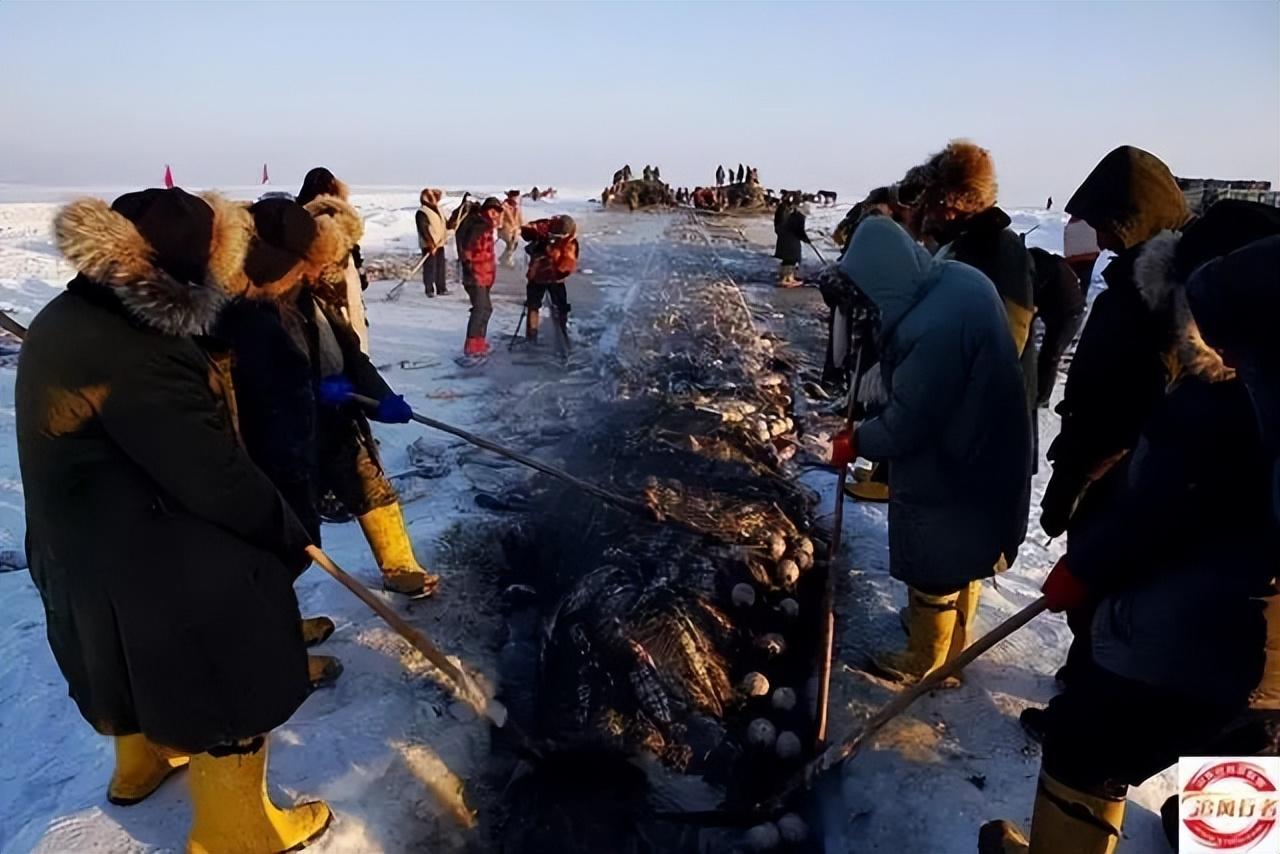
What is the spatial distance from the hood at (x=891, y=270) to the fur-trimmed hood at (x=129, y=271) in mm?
2331

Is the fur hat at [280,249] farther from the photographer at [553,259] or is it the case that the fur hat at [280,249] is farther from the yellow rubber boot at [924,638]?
the photographer at [553,259]

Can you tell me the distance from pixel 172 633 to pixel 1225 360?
9.13ft

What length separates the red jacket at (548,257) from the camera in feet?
33.2

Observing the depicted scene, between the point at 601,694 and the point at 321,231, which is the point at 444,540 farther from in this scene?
the point at 321,231

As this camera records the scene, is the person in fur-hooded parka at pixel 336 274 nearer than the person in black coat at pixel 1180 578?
No

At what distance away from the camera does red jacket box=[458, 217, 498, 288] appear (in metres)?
10.4

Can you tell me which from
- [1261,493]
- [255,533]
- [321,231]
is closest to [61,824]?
[255,533]

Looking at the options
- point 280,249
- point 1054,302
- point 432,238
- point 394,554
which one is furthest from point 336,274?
point 432,238

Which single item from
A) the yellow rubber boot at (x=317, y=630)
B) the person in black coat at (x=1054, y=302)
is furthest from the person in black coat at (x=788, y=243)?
the yellow rubber boot at (x=317, y=630)

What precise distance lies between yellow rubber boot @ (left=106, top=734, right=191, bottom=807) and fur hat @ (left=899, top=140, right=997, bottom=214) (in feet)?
13.4

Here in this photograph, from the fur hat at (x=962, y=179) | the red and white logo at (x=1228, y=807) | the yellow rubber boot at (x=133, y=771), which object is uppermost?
the fur hat at (x=962, y=179)

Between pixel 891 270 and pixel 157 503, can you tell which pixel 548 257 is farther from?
pixel 157 503

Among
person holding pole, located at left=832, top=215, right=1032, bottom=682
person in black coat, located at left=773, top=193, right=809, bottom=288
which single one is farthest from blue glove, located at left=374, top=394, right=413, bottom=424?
person in black coat, located at left=773, top=193, right=809, bottom=288

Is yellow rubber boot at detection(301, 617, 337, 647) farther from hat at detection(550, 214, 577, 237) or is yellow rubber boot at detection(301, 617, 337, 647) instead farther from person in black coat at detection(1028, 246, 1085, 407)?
hat at detection(550, 214, 577, 237)
